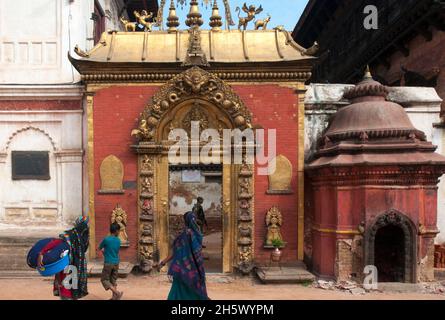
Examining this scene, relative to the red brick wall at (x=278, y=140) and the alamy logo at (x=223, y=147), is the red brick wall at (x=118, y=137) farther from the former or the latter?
the red brick wall at (x=278, y=140)

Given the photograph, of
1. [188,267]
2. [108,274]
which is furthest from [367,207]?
[108,274]

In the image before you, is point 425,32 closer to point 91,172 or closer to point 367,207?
point 367,207

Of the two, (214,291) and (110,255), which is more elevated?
(110,255)

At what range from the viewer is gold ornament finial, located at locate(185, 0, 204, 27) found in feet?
35.4

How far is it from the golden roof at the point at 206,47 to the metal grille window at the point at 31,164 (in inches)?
109

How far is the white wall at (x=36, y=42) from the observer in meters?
10.9

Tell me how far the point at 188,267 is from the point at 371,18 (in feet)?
47.0

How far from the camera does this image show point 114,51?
10344mm

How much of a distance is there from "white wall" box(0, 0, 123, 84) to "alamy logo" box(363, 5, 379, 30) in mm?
11298

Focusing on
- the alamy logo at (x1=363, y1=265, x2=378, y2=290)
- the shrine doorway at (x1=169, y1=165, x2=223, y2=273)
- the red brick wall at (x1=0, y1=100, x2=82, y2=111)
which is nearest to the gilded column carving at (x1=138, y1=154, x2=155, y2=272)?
the red brick wall at (x1=0, y1=100, x2=82, y2=111)

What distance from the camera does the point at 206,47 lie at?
414 inches

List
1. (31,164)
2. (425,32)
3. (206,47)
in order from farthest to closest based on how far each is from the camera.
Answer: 1. (425,32)
2. (31,164)
3. (206,47)

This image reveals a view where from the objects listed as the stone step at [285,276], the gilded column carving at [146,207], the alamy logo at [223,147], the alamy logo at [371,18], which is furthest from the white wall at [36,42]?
the alamy logo at [371,18]

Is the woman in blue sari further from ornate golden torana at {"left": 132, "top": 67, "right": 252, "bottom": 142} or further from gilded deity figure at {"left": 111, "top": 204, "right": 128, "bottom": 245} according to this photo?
ornate golden torana at {"left": 132, "top": 67, "right": 252, "bottom": 142}
